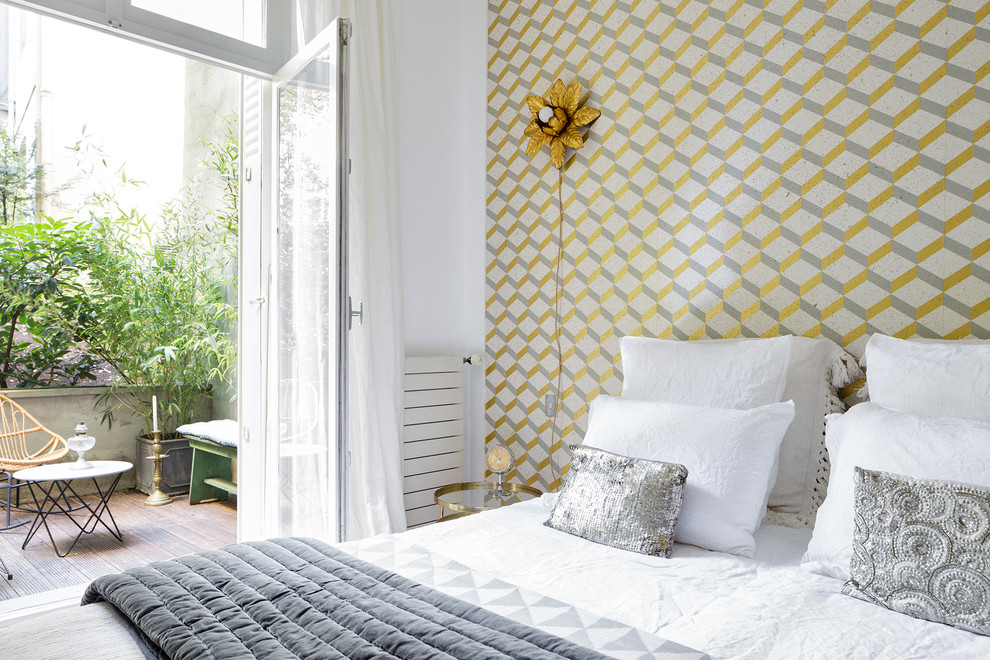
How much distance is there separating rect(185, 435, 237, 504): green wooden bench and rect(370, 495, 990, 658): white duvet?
2846 mm

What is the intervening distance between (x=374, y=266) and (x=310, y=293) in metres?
0.34

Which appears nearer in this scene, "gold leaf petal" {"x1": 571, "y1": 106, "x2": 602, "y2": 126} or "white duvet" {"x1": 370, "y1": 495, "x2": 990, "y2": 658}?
"white duvet" {"x1": 370, "y1": 495, "x2": 990, "y2": 658}

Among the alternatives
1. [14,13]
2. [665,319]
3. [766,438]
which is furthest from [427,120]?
[14,13]

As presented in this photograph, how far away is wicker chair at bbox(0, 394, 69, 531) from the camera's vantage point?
3.94 metres

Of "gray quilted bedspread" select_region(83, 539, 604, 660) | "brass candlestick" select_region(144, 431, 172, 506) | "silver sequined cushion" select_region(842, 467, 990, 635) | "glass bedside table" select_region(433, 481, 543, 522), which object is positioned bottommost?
"brass candlestick" select_region(144, 431, 172, 506)

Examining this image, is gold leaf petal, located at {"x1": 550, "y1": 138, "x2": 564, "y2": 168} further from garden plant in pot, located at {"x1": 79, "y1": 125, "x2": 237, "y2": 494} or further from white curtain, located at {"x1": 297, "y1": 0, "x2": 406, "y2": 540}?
garden plant in pot, located at {"x1": 79, "y1": 125, "x2": 237, "y2": 494}

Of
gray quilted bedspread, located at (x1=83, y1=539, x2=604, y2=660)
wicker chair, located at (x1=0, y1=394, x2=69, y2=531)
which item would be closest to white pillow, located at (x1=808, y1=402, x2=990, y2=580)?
gray quilted bedspread, located at (x1=83, y1=539, x2=604, y2=660)

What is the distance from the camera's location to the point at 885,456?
4.85 ft

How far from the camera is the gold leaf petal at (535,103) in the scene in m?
2.87

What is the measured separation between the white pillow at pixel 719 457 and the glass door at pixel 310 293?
3.41 ft

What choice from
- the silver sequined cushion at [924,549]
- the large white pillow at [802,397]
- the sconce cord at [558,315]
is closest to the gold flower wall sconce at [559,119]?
the sconce cord at [558,315]

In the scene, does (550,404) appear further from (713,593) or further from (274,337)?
(713,593)

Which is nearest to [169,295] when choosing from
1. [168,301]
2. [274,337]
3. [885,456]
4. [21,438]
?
[168,301]

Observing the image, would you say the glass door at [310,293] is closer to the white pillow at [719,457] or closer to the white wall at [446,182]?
the white wall at [446,182]
